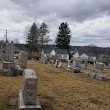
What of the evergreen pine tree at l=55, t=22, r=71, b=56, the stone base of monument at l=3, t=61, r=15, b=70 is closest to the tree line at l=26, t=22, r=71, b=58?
the evergreen pine tree at l=55, t=22, r=71, b=56

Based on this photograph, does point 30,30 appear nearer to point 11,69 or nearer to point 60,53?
point 60,53

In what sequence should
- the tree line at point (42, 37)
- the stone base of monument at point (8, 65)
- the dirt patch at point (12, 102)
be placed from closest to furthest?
the dirt patch at point (12, 102) → the stone base of monument at point (8, 65) → the tree line at point (42, 37)

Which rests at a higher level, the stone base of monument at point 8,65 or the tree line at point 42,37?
the tree line at point 42,37

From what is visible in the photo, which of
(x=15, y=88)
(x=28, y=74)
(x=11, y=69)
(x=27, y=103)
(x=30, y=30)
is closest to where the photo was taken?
(x=27, y=103)

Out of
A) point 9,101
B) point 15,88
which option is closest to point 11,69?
point 15,88

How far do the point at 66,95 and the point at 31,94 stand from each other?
3557mm

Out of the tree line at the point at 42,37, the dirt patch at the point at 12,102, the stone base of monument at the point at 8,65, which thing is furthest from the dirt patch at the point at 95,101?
the tree line at the point at 42,37

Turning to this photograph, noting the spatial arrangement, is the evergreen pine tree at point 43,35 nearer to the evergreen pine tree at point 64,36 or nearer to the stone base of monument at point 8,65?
the evergreen pine tree at point 64,36

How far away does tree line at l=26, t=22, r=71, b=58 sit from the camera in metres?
70.6

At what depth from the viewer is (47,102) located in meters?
9.80

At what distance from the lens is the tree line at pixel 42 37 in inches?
2778

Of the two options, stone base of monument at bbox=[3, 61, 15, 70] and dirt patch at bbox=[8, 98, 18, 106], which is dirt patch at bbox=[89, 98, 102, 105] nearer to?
dirt patch at bbox=[8, 98, 18, 106]

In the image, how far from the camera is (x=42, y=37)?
246 feet

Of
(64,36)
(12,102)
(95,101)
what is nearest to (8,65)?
(12,102)
